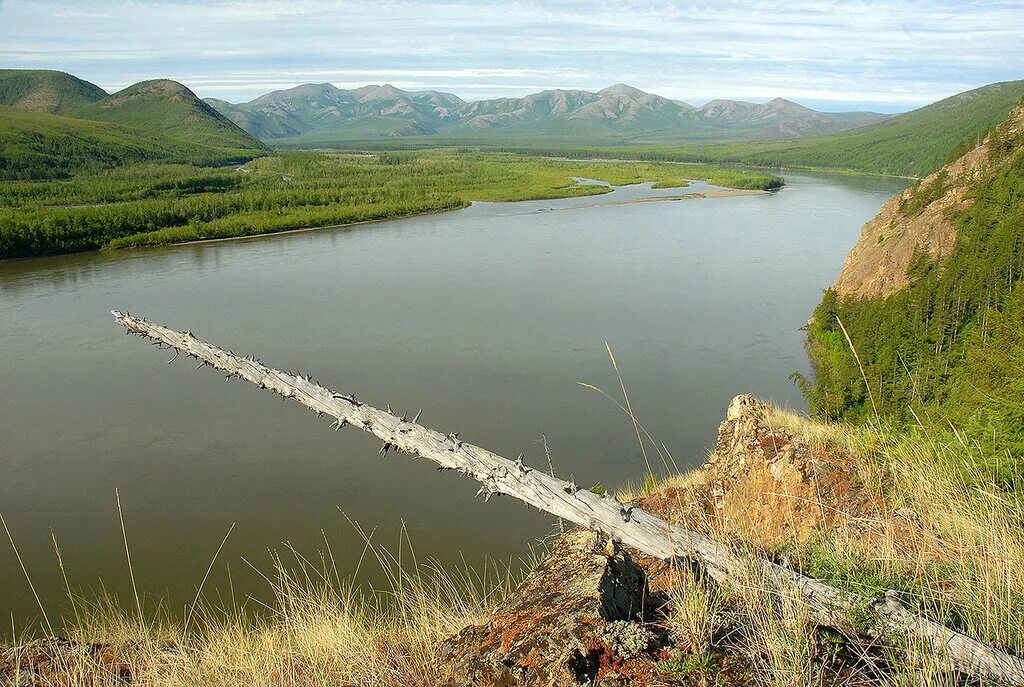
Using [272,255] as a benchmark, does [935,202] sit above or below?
above

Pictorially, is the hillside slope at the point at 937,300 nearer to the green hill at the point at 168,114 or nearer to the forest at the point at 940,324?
the forest at the point at 940,324

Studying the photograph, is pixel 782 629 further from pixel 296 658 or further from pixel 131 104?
pixel 131 104

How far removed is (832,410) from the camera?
46.8 feet

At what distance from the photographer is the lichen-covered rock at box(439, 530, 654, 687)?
7.37 feet

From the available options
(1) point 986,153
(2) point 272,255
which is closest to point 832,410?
(1) point 986,153

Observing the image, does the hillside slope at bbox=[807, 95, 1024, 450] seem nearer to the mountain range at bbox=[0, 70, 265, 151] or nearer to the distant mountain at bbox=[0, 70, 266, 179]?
the distant mountain at bbox=[0, 70, 266, 179]

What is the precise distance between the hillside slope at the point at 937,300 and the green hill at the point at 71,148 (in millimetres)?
60823

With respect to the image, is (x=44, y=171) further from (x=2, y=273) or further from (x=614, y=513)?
(x=614, y=513)

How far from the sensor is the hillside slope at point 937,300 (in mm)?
10992

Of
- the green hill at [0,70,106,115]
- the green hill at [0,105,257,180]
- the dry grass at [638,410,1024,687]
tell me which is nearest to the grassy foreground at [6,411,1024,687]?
the dry grass at [638,410,1024,687]

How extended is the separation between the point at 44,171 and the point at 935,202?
6397cm

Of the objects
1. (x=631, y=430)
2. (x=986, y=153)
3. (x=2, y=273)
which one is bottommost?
(x=631, y=430)

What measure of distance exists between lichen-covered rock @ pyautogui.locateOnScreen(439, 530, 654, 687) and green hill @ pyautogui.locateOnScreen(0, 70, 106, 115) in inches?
5876

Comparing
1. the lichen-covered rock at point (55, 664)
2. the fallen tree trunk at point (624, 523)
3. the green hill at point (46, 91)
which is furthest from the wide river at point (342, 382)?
the green hill at point (46, 91)
